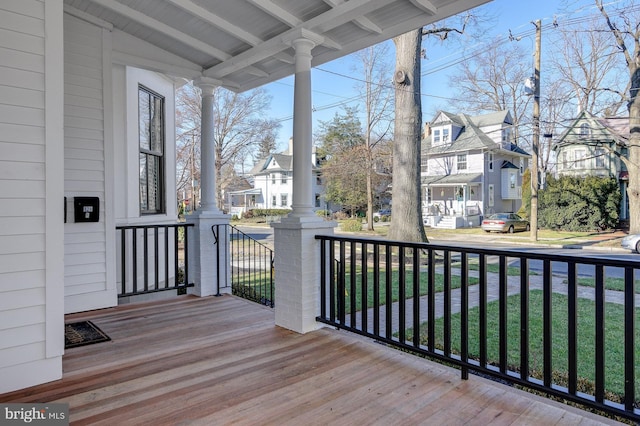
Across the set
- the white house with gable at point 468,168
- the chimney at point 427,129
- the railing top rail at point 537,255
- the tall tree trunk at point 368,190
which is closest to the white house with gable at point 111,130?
the railing top rail at point 537,255

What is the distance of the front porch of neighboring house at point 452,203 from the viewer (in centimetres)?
1917

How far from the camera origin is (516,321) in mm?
4230

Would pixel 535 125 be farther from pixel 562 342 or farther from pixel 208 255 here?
pixel 208 255

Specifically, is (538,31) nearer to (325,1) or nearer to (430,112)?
(430,112)

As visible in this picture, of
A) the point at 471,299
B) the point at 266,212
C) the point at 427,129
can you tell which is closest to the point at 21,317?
the point at 471,299

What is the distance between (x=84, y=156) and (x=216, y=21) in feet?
6.06

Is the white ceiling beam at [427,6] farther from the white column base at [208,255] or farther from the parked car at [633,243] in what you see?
the parked car at [633,243]

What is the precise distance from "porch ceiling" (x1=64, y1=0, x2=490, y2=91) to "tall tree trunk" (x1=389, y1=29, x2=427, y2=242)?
512 cm

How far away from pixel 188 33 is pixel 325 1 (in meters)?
1.50

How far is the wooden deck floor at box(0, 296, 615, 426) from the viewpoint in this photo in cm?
194

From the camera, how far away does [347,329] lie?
10.1ft

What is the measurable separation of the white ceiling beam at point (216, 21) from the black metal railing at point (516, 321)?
6.37 ft

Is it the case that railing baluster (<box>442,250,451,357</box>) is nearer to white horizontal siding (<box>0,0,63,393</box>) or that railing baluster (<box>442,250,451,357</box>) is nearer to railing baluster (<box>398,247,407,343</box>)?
railing baluster (<box>398,247,407,343</box>)

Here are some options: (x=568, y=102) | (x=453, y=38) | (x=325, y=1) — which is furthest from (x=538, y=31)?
(x=325, y=1)
